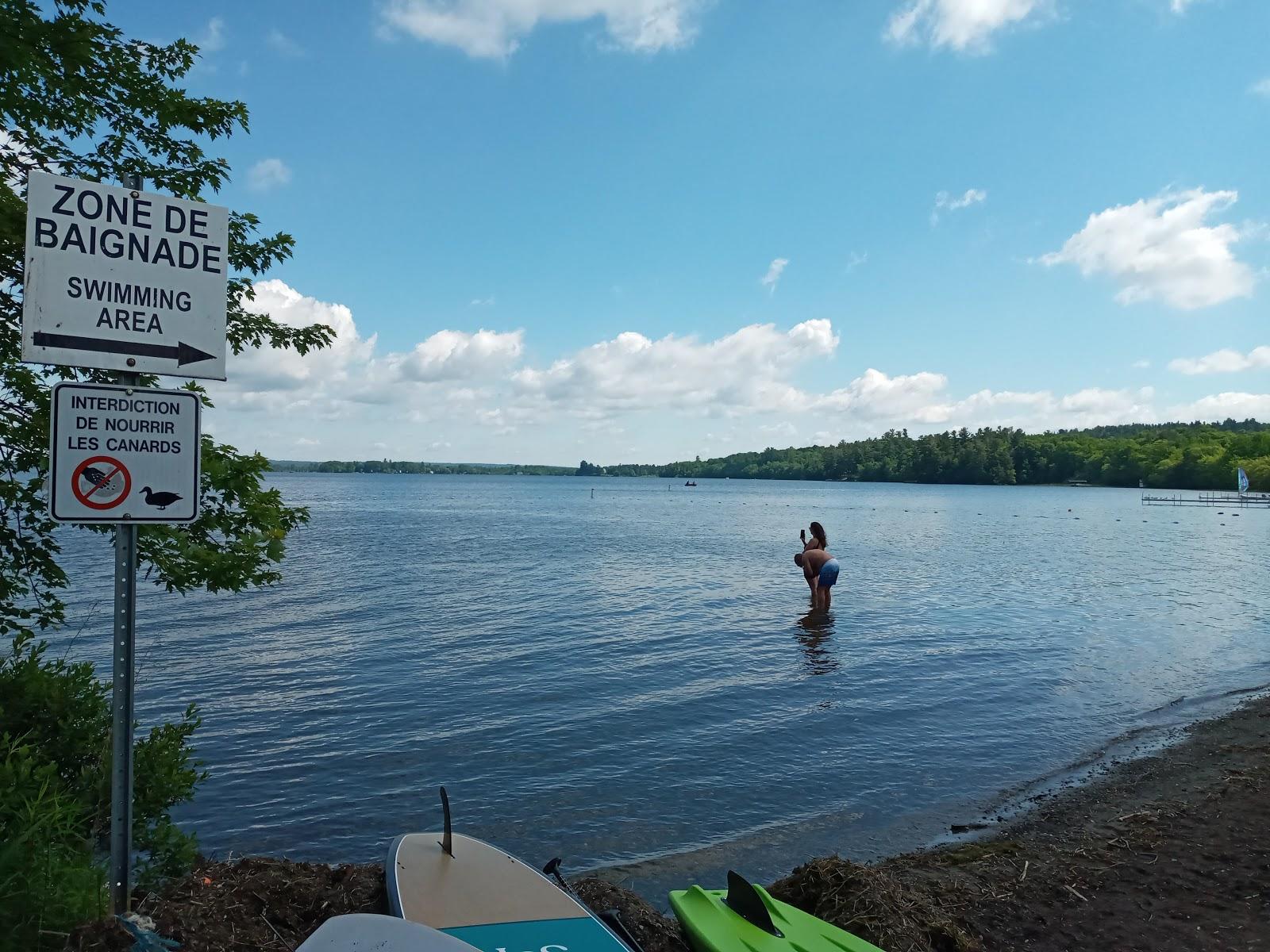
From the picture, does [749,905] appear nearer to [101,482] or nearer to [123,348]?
[101,482]

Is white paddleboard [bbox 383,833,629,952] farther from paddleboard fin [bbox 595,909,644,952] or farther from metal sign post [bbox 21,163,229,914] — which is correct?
metal sign post [bbox 21,163,229,914]

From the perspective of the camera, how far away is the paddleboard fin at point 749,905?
532 centimetres

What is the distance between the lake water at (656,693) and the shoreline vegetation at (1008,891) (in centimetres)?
151

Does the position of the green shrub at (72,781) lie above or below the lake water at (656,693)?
above

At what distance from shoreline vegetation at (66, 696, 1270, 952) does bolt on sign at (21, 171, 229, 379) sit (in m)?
2.56

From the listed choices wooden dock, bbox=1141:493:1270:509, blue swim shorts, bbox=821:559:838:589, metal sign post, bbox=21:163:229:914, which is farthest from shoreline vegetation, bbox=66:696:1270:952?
wooden dock, bbox=1141:493:1270:509

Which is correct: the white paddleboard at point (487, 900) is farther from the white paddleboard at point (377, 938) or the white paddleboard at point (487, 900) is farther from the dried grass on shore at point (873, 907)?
the dried grass on shore at point (873, 907)

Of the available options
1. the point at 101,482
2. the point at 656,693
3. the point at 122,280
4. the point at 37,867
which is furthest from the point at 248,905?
the point at 656,693

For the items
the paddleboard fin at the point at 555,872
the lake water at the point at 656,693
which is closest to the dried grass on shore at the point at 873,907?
the paddleboard fin at the point at 555,872

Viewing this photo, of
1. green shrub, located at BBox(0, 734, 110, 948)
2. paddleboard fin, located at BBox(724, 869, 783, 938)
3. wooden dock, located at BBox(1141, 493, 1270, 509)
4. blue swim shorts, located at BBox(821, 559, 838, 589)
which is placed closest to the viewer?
green shrub, located at BBox(0, 734, 110, 948)

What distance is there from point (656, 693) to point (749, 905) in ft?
33.2

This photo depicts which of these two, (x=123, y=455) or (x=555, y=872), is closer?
(x=123, y=455)

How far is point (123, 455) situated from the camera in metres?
3.33

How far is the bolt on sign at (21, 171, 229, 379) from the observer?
3145 mm
